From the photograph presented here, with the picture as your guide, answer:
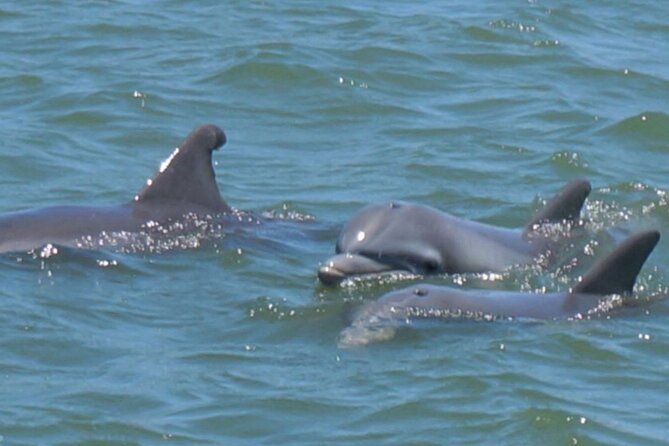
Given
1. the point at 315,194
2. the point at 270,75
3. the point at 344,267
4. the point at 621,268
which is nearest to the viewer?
the point at 621,268

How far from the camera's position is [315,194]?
1783 centimetres

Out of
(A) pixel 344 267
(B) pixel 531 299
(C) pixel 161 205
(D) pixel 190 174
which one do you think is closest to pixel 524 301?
(B) pixel 531 299

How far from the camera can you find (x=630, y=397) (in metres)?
12.2

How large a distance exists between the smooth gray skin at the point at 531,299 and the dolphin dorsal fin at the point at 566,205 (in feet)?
5.80

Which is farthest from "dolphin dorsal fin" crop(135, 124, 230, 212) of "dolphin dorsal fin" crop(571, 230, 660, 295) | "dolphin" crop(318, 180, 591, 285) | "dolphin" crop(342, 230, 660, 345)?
"dolphin dorsal fin" crop(571, 230, 660, 295)

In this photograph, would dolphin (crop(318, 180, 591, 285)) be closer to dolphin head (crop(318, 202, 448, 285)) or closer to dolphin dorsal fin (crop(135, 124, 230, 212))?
dolphin head (crop(318, 202, 448, 285))

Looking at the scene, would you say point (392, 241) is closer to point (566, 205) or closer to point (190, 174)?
point (566, 205)

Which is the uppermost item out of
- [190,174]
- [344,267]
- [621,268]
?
[621,268]

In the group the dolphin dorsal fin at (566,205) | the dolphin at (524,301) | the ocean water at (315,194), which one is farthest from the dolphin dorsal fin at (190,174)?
the dolphin at (524,301)

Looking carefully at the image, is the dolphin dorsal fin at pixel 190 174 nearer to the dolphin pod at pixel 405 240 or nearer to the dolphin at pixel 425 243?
the dolphin pod at pixel 405 240

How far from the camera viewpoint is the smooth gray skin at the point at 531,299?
1346 centimetres

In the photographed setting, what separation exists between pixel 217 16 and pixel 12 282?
10670 mm

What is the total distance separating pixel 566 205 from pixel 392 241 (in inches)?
59.9

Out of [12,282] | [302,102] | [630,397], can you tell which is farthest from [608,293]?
[302,102]
